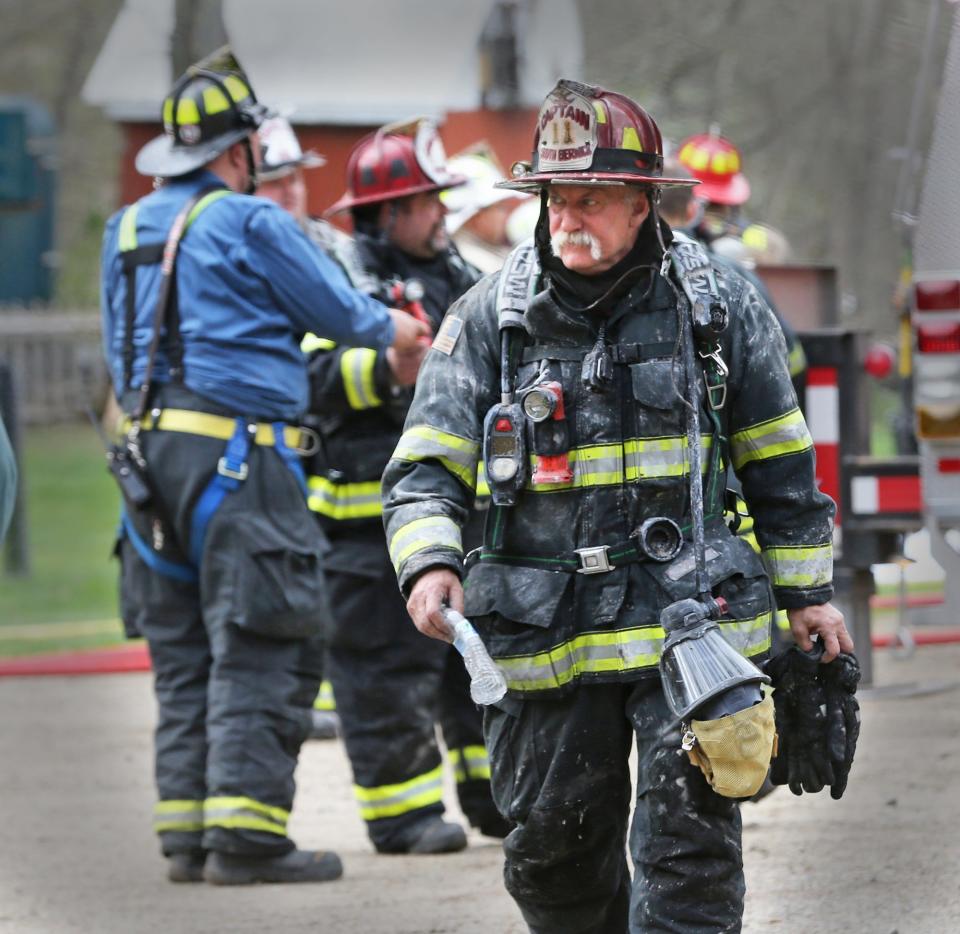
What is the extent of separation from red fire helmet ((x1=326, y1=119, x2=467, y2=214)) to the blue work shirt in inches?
28.6

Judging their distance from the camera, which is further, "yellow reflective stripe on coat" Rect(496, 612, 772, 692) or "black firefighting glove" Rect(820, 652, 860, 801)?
"black firefighting glove" Rect(820, 652, 860, 801)

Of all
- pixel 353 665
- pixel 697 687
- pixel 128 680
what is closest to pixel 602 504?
pixel 697 687

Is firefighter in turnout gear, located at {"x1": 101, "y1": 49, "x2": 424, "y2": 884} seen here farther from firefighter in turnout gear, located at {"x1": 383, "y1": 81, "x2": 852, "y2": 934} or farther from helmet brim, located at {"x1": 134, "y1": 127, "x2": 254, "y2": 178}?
firefighter in turnout gear, located at {"x1": 383, "y1": 81, "x2": 852, "y2": 934}

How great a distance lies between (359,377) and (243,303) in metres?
0.61

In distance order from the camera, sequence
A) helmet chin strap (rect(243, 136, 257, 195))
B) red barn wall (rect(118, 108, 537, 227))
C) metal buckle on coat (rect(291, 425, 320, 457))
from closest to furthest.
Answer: helmet chin strap (rect(243, 136, 257, 195)) → metal buckle on coat (rect(291, 425, 320, 457)) → red barn wall (rect(118, 108, 537, 227))

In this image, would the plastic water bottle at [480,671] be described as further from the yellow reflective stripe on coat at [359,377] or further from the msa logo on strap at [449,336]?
the yellow reflective stripe on coat at [359,377]

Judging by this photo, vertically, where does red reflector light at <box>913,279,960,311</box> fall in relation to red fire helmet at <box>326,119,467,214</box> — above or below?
below

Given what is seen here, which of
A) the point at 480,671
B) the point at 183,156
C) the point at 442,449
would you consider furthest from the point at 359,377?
the point at 480,671

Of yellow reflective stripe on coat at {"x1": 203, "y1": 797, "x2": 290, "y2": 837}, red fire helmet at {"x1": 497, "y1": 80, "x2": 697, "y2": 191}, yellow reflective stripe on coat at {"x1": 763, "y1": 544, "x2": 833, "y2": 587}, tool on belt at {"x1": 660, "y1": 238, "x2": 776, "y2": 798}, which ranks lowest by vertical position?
yellow reflective stripe on coat at {"x1": 203, "y1": 797, "x2": 290, "y2": 837}

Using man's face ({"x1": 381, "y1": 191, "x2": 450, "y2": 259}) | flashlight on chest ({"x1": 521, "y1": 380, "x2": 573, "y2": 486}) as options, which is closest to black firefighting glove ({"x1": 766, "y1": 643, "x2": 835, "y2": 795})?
flashlight on chest ({"x1": 521, "y1": 380, "x2": 573, "y2": 486})

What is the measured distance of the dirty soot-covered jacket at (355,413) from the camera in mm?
6223

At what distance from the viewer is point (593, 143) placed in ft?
13.2

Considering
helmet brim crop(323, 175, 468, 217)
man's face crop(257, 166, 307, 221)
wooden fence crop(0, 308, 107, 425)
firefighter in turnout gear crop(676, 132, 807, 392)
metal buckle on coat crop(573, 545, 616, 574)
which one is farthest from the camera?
wooden fence crop(0, 308, 107, 425)

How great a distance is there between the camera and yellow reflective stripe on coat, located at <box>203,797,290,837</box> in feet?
18.5
